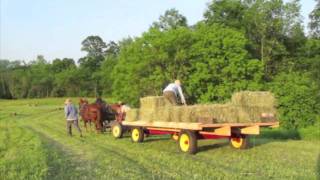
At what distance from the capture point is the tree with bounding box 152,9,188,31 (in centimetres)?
6731

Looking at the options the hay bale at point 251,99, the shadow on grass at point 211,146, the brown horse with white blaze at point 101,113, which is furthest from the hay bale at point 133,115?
the brown horse with white blaze at point 101,113

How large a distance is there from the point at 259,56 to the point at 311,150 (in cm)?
4708

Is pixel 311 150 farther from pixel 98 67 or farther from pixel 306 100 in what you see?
pixel 98 67

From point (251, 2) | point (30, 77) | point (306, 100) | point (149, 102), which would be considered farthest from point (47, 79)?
point (149, 102)

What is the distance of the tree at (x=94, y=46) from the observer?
14788 cm

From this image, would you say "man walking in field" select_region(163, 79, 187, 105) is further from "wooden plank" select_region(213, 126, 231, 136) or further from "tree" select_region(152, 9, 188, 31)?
"tree" select_region(152, 9, 188, 31)

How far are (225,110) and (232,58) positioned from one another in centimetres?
3833

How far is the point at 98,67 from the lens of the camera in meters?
137

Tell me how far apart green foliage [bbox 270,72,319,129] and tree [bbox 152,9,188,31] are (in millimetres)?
26356

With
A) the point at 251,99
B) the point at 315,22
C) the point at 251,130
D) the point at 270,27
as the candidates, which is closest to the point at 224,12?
the point at 270,27

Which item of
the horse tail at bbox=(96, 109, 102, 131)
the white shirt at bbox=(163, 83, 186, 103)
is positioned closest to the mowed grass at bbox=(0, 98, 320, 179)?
the white shirt at bbox=(163, 83, 186, 103)

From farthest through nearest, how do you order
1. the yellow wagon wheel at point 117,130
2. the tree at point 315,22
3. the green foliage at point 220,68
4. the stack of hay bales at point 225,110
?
the tree at point 315,22
the green foliage at point 220,68
the yellow wagon wheel at point 117,130
the stack of hay bales at point 225,110

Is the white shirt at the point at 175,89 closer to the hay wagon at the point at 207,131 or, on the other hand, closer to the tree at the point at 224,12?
the hay wagon at the point at 207,131

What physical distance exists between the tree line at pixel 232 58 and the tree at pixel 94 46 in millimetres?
79672
